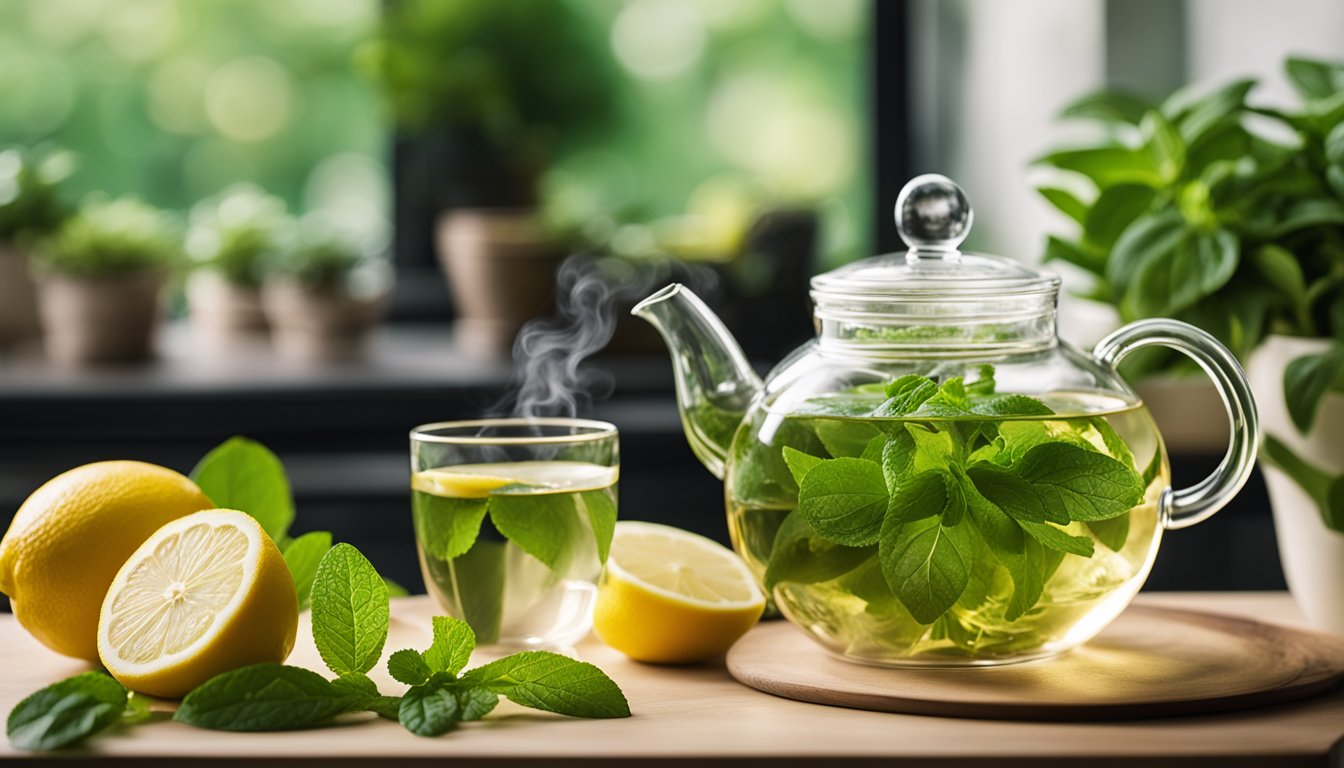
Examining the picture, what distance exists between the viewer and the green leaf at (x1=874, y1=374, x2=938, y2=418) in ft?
2.53

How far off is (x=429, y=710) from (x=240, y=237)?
6.46 ft

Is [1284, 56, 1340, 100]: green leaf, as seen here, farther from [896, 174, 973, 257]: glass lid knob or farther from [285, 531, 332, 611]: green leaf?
[285, 531, 332, 611]: green leaf

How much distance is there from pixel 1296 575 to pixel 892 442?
1.28 ft

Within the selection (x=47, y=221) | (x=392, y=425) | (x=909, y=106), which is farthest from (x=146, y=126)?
(x=909, y=106)

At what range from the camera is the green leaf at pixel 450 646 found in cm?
78

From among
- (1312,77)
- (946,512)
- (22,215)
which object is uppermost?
(1312,77)

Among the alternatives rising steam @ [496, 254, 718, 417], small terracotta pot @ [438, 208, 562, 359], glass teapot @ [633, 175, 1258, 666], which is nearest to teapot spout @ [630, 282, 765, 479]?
glass teapot @ [633, 175, 1258, 666]

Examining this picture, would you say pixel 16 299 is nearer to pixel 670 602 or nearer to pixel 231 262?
pixel 231 262

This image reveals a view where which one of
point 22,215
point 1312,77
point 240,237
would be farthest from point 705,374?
point 22,215

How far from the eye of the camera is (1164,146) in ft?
3.34

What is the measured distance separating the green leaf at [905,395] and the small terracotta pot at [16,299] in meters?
2.11

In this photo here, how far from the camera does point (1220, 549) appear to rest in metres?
2.11

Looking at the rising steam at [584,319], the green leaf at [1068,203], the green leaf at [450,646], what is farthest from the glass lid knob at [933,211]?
the rising steam at [584,319]

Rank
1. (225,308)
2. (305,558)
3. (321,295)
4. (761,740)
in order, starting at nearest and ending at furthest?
(761,740) → (305,558) → (321,295) → (225,308)
